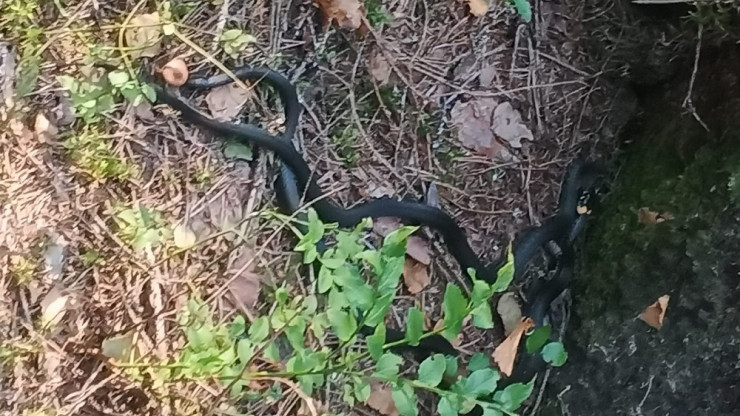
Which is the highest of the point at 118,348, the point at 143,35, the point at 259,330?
the point at 143,35

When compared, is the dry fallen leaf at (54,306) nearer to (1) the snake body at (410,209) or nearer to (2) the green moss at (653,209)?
(1) the snake body at (410,209)

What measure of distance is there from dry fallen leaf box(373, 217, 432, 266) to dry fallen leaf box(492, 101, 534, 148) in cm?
40

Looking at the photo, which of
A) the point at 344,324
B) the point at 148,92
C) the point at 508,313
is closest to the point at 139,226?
the point at 148,92

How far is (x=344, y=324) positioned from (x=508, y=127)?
1081 millimetres

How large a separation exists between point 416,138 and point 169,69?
72cm

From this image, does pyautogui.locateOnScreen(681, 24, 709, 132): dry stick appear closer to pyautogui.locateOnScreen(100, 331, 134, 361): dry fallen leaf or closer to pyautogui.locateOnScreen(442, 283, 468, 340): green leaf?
pyautogui.locateOnScreen(442, 283, 468, 340): green leaf

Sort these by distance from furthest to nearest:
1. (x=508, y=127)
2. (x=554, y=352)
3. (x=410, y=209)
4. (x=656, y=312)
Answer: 1. (x=508, y=127)
2. (x=410, y=209)
3. (x=656, y=312)
4. (x=554, y=352)

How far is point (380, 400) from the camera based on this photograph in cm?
203

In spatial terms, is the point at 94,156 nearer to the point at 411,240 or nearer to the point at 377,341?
the point at 411,240

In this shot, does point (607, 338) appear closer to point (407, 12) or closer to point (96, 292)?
point (407, 12)

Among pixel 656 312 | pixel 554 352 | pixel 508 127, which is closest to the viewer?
pixel 554 352

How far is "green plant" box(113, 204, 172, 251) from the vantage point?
1920 mm

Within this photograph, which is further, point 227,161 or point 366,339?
point 227,161

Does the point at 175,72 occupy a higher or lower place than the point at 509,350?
higher
